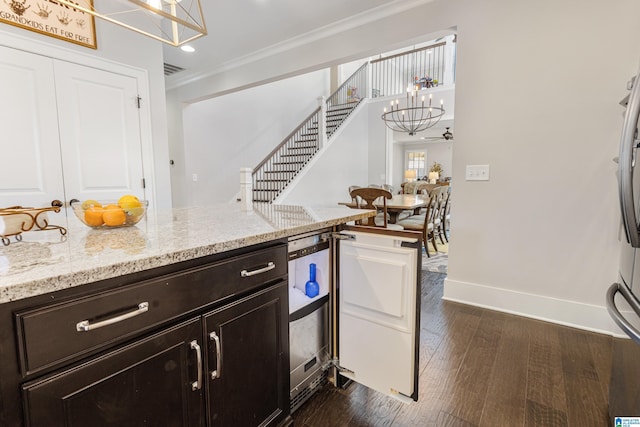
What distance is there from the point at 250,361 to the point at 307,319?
418mm

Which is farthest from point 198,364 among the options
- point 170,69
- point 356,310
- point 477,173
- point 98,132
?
point 170,69

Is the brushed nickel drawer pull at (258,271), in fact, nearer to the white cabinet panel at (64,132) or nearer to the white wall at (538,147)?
the white wall at (538,147)

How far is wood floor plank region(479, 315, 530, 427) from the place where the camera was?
1.44m

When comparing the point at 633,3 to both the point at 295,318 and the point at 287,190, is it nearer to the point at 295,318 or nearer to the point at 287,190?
the point at 295,318

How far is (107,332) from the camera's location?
743mm

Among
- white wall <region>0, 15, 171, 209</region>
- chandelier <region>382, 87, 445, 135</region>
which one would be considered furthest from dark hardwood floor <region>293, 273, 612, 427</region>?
chandelier <region>382, 87, 445, 135</region>

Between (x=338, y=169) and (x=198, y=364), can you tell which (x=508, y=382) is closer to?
(x=198, y=364)

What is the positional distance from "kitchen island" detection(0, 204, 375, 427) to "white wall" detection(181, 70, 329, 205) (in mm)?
4226

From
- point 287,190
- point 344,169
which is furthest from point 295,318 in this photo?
point 344,169

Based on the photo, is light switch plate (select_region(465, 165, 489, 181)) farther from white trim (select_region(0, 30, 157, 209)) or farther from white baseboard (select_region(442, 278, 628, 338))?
white trim (select_region(0, 30, 157, 209))

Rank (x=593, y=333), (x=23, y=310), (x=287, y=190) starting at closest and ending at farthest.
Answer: (x=23, y=310), (x=593, y=333), (x=287, y=190)

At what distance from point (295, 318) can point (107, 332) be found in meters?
0.80

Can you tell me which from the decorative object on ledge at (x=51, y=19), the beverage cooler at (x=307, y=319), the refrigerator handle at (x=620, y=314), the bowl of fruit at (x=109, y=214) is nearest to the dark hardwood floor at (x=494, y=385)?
the beverage cooler at (x=307, y=319)

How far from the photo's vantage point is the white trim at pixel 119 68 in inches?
89.0
